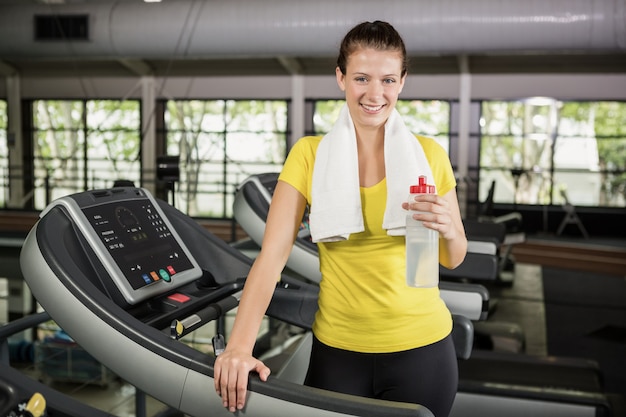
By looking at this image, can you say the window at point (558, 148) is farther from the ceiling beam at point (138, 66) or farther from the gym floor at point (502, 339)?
the ceiling beam at point (138, 66)

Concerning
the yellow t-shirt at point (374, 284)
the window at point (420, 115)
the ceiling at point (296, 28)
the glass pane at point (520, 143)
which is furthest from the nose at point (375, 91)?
the glass pane at point (520, 143)

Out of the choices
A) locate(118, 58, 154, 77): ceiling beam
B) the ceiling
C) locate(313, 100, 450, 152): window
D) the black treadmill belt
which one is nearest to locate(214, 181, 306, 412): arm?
the black treadmill belt

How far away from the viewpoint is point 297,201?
1.21m

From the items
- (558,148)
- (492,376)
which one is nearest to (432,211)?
(492,376)

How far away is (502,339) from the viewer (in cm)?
374

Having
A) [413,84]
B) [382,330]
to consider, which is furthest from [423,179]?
[413,84]

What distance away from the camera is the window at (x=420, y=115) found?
10086mm

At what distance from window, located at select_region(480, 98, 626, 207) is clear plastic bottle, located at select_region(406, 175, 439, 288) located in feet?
29.3

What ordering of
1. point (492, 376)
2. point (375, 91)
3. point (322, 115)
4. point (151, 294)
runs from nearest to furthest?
point (375, 91) → point (151, 294) → point (492, 376) → point (322, 115)

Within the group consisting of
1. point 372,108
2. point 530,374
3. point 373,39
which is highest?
point 373,39

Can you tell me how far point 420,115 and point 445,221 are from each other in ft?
30.7

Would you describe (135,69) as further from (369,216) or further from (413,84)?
(369,216)

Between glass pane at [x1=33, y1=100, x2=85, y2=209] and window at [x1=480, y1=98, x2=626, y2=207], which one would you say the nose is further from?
glass pane at [x1=33, y1=100, x2=85, y2=209]

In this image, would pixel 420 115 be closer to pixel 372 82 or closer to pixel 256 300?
pixel 372 82
